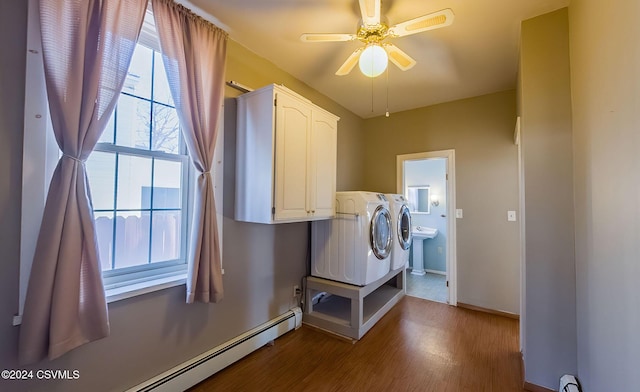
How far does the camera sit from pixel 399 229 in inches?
124

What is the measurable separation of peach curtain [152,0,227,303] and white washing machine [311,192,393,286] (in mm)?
1197

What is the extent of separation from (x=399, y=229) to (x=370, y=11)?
2319 mm

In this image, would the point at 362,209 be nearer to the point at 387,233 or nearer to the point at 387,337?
the point at 387,233

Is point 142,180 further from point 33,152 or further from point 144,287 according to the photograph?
point 144,287

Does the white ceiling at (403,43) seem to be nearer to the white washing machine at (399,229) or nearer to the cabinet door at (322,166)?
the cabinet door at (322,166)

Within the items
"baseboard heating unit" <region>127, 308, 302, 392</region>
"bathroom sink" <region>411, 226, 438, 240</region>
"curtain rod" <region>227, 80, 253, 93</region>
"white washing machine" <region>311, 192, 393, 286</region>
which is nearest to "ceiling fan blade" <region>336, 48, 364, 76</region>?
"curtain rod" <region>227, 80, 253, 93</region>

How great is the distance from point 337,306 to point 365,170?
2102mm

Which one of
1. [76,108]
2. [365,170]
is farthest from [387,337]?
[76,108]

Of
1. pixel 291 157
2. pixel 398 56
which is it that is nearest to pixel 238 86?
pixel 291 157

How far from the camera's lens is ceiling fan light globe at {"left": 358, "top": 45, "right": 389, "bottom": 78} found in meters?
1.75

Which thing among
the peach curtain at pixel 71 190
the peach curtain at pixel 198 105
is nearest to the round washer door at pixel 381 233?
the peach curtain at pixel 198 105

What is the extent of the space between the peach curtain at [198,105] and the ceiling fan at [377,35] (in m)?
0.73

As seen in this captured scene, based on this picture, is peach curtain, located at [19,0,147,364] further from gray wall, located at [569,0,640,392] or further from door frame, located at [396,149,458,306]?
door frame, located at [396,149,458,306]

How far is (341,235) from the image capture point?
2637mm
